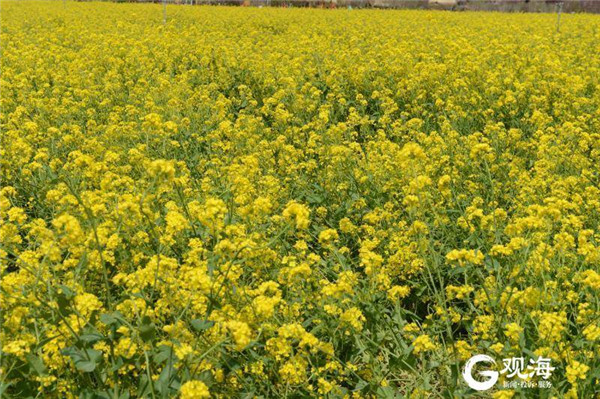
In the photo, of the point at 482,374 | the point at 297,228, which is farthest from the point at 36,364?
the point at 482,374

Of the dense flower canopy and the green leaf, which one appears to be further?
the dense flower canopy

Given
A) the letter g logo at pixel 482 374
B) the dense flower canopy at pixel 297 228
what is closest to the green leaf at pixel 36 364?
the dense flower canopy at pixel 297 228

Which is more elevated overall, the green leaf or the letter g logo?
the green leaf

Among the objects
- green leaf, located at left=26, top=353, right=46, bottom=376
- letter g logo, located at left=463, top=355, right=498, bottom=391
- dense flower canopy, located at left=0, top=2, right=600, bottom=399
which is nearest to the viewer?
green leaf, located at left=26, top=353, right=46, bottom=376

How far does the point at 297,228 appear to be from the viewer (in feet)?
12.1

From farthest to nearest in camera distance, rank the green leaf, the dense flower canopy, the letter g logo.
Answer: the letter g logo, the dense flower canopy, the green leaf

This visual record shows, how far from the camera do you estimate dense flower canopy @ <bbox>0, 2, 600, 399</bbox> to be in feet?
8.21

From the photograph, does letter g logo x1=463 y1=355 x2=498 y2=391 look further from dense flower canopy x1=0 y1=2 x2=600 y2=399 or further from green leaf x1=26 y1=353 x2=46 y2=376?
green leaf x1=26 y1=353 x2=46 y2=376

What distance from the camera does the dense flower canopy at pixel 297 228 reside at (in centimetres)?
250

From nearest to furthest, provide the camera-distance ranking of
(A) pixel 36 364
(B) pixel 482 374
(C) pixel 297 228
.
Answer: (A) pixel 36 364 < (B) pixel 482 374 < (C) pixel 297 228

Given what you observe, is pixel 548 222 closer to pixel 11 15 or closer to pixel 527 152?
pixel 527 152

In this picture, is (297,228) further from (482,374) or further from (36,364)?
(36,364)

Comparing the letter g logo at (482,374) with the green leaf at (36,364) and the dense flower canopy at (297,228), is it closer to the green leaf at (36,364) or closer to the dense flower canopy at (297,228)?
the dense flower canopy at (297,228)

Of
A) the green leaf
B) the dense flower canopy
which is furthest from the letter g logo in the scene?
the green leaf
